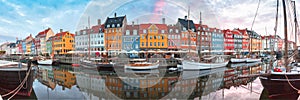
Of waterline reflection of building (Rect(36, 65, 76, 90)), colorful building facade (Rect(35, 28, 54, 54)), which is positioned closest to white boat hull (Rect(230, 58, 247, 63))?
waterline reflection of building (Rect(36, 65, 76, 90))

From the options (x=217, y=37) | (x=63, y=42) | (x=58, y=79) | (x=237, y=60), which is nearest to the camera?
(x=217, y=37)

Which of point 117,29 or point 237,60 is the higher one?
point 117,29

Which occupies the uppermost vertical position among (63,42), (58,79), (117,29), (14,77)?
(63,42)

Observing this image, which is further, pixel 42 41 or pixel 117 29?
pixel 42 41

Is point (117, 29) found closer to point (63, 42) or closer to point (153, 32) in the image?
point (153, 32)

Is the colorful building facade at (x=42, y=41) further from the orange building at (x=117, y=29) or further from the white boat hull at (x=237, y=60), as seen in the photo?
the orange building at (x=117, y=29)

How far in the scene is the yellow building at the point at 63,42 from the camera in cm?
1886

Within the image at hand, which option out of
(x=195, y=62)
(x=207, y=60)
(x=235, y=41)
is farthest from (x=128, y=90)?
(x=235, y=41)

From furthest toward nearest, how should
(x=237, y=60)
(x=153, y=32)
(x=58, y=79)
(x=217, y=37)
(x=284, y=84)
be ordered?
(x=237, y=60) → (x=58, y=79) → (x=217, y=37) → (x=284, y=84) → (x=153, y=32)

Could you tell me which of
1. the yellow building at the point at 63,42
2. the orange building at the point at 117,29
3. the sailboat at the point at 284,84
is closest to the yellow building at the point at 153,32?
the orange building at the point at 117,29

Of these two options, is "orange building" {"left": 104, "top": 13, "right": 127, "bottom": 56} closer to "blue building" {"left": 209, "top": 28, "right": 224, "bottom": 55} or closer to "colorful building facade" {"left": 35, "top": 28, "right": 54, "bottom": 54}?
"blue building" {"left": 209, "top": 28, "right": 224, "bottom": 55}

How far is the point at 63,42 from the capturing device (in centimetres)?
1892

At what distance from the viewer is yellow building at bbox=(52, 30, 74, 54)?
18859 millimetres

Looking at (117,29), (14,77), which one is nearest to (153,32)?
(117,29)
